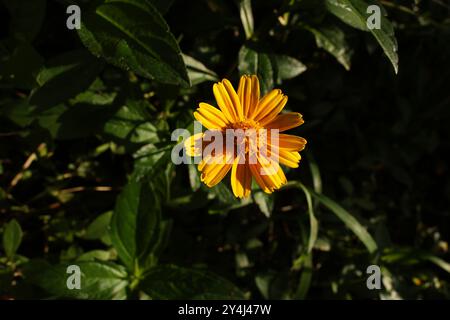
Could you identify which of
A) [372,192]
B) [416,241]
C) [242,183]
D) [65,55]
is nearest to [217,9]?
[65,55]

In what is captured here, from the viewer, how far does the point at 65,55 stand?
1425 mm

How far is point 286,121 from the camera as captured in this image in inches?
52.9

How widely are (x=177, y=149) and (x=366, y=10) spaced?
624mm

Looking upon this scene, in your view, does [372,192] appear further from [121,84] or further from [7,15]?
[7,15]

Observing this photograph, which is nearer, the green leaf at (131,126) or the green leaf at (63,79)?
the green leaf at (63,79)

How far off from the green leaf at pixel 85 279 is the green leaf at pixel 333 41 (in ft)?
3.26

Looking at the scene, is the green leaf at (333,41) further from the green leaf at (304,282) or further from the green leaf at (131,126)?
the green leaf at (304,282)

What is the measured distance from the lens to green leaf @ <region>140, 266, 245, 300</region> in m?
1.48

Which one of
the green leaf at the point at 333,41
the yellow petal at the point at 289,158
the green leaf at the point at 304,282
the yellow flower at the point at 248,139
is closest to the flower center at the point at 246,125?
the yellow flower at the point at 248,139

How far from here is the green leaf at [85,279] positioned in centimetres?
146

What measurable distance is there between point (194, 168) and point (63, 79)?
46cm

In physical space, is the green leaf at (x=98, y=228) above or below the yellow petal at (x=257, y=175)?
below

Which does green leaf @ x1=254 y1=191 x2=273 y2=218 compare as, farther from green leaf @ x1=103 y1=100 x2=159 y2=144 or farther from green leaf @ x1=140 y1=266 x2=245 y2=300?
green leaf @ x1=103 y1=100 x2=159 y2=144

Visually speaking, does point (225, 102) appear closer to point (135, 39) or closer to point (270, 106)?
point (270, 106)
